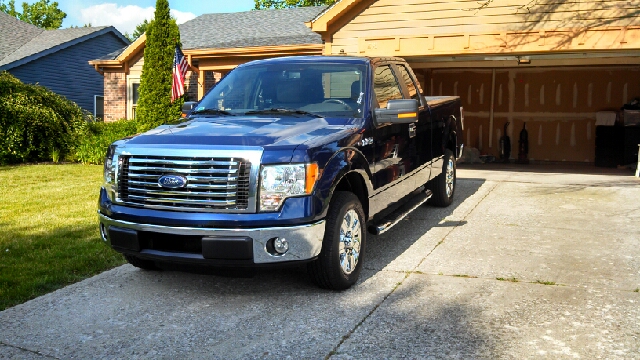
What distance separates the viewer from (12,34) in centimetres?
2934

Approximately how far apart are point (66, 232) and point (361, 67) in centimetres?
410

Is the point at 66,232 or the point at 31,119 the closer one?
the point at 66,232

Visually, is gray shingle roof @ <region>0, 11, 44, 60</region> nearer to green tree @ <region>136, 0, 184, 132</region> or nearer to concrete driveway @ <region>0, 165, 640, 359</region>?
green tree @ <region>136, 0, 184, 132</region>

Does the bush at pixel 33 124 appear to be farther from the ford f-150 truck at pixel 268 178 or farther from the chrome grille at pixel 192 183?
the chrome grille at pixel 192 183

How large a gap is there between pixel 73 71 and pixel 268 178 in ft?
91.8

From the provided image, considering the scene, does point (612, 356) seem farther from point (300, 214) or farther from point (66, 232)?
point (66, 232)

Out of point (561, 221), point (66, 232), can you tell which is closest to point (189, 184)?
point (66, 232)

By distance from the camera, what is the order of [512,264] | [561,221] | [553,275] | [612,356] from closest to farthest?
[612,356]
[553,275]
[512,264]
[561,221]

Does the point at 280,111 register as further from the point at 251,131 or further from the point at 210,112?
the point at 251,131

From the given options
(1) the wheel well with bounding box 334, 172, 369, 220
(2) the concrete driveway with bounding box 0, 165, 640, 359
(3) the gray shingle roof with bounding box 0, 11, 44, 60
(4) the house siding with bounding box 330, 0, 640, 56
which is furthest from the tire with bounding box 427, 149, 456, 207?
(3) the gray shingle roof with bounding box 0, 11, 44, 60

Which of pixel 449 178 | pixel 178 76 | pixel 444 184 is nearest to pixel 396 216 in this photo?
pixel 444 184

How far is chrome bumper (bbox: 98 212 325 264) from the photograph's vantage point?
439 centimetres

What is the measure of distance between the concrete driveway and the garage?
640cm

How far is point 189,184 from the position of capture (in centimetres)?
454
